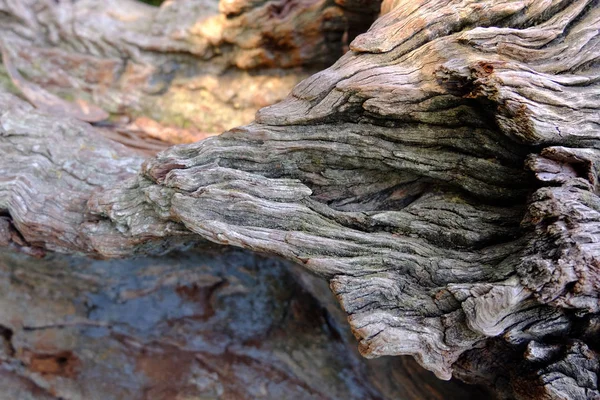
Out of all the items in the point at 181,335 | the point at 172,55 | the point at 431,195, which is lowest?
the point at 181,335

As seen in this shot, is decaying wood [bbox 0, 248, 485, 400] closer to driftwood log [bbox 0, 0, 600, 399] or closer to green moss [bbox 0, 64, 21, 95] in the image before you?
driftwood log [bbox 0, 0, 600, 399]

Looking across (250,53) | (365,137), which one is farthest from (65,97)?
(365,137)

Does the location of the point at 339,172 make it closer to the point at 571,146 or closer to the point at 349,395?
the point at 571,146

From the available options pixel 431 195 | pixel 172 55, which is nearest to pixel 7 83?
pixel 172 55

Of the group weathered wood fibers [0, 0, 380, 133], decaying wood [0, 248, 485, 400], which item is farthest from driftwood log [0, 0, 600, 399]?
weathered wood fibers [0, 0, 380, 133]

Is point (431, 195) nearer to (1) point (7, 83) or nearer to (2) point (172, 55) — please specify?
(2) point (172, 55)

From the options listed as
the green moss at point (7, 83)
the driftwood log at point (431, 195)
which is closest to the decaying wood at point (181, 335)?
the driftwood log at point (431, 195)

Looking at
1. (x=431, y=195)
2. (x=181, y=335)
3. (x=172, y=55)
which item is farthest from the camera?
(x=172, y=55)

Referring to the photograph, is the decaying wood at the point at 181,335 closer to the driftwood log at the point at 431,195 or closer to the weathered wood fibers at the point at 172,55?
the driftwood log at the point at 431,195
